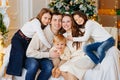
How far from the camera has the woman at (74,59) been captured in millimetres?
2908

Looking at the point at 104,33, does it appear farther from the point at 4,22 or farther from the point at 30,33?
the point at 4,22

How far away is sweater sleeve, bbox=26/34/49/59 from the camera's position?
3076 millimetres

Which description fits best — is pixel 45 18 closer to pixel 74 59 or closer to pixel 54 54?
pixel 54 54

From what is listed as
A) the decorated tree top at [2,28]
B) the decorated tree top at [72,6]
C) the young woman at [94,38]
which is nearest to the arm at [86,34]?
the young woman at [94,38]

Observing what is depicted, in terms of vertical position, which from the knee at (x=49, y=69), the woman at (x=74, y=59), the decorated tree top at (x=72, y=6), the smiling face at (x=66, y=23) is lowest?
the knee at (x=49, y=69)

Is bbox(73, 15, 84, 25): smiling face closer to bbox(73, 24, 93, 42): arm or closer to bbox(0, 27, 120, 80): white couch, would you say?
bbox(73, 24, 93, 42): arm

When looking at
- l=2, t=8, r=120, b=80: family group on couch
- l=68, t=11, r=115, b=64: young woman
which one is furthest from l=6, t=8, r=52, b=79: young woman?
l=68, t=11, r=115, b=64: young woman

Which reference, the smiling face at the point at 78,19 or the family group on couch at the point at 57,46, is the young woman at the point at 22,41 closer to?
the family group on couch at the point at 57,46

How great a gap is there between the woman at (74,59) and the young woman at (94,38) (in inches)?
2.4

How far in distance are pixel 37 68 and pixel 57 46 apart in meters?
0.34

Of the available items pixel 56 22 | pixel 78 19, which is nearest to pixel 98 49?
pixel 78 19

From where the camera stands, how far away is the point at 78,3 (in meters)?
4.91

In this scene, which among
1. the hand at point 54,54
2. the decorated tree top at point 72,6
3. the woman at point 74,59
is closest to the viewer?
the woman at point 74,59

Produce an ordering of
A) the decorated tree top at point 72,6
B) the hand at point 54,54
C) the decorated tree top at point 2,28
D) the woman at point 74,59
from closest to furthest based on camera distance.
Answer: the woman at point 74,59 < the hand at point 54,54 < the decorated tree top at point 2,28 < the decorated tree top at point 72,6
